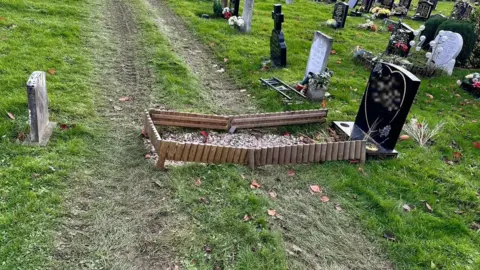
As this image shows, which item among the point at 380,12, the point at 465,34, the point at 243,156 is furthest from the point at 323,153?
the point at 380,12

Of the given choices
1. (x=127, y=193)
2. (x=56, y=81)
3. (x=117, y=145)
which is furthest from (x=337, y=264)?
(x=56, y=81)

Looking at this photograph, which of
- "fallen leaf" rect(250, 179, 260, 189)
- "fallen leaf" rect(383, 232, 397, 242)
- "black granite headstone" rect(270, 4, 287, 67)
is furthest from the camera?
"black granite headstone" rect(270, 4, 287, 67)

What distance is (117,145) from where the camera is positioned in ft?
20.4

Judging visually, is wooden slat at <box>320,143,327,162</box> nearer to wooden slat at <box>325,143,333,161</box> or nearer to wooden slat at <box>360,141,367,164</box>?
wooden slat at <box>325,143,333,161</box>

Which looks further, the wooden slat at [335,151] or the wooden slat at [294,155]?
the wooden slat at [335,151]

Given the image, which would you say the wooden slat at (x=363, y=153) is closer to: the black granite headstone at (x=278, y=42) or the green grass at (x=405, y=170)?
the green grass at (x=405, y=170)

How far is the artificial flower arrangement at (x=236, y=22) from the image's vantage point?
12438mm

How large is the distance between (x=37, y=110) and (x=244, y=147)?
316cm

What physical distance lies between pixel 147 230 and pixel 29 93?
2670mm

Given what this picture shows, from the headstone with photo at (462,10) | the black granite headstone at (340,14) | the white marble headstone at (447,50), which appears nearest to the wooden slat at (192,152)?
the white marble headstone at (447,50)

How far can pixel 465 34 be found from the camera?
11.8 metres

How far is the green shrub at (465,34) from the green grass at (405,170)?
0.64 meters

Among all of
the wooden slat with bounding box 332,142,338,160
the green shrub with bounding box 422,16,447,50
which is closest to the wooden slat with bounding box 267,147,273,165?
the wooden slat with bounding box 332,142,338,160

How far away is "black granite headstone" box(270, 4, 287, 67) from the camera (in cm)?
970
